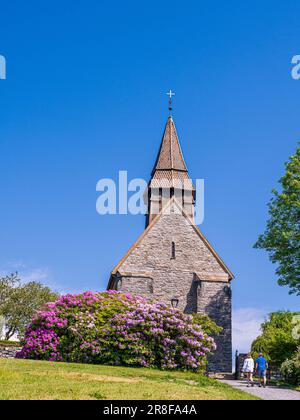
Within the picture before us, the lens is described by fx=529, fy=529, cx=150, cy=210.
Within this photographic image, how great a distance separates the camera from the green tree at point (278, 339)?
92.8 feet

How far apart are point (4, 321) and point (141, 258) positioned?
27.1m

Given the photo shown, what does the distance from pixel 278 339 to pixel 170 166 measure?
1825cm

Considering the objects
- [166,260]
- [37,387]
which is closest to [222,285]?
[166,260]

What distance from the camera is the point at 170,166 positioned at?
43.9m

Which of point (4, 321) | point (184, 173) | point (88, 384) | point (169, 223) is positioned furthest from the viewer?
point (4, 321)

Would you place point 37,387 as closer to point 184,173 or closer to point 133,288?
point 133,288

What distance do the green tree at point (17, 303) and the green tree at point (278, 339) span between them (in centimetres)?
2295

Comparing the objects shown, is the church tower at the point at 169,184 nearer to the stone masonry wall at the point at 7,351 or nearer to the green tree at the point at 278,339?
the green tree at the point at 278,339

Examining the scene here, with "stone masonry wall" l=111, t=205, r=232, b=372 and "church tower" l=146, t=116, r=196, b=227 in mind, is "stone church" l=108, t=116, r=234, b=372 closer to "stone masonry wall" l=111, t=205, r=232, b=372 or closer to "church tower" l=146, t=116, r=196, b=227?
"stone masonry wall" l=111, t=205, r=232, b=372

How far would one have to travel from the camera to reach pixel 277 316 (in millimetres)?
49281

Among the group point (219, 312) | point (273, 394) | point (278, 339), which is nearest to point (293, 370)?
point (278, 339)

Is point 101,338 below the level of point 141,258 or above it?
below

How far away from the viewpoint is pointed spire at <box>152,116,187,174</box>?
44.2 metres

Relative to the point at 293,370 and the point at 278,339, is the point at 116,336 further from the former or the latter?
the point at 278,339
